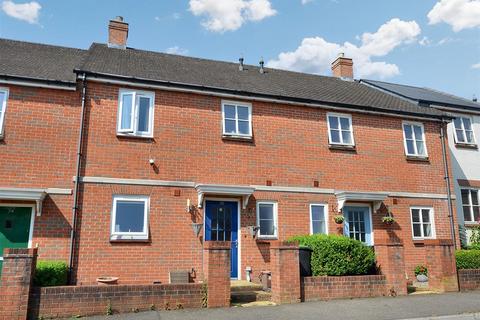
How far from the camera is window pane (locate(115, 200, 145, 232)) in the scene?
1121cm

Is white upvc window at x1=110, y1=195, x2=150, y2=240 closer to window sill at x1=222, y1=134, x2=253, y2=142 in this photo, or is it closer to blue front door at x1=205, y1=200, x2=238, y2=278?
blue front door at x1=205, y1=200, x2=238, y2=278

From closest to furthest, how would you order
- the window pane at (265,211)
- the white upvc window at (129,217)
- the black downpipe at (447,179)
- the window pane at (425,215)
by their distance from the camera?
1. the white upvc window at (129,217)
2. the window pane at (265,211)
3. the window pane at (425,215)
4. the black downpipe at (447,179)

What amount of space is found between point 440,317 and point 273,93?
815cm

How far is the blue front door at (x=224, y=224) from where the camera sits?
1198 centimetres

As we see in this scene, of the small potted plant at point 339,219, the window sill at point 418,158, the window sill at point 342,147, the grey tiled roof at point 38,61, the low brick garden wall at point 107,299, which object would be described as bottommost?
the low brick garden wall at point 107,299

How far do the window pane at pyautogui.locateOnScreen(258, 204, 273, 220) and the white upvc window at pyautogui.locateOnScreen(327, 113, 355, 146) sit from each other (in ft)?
10.9

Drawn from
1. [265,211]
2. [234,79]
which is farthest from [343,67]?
[265,211]

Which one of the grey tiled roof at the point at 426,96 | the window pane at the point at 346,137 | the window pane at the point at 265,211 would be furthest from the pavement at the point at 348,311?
the grey tiled roof at the point at 426,96

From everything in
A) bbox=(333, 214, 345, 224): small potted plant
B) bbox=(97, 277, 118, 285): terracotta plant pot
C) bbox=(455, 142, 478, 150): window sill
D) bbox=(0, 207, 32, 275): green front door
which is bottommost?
bbox=(97, 277, 118, 285): terracotta plant pot

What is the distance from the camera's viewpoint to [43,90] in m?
11.4

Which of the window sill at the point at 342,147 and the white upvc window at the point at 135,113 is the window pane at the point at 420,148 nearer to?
the window sill at the point at 342,147

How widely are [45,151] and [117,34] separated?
714cm

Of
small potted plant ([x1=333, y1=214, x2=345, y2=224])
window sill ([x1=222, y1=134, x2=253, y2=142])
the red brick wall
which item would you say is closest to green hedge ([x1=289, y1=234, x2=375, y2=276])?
small potted plant ([x1=333, y1=214, x2=345, y2=224])

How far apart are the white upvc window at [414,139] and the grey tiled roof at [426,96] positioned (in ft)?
6.82
